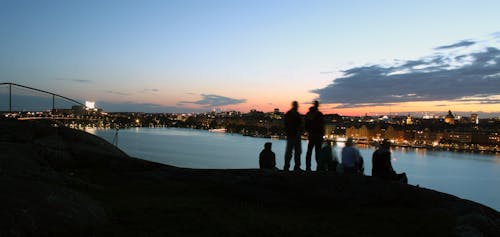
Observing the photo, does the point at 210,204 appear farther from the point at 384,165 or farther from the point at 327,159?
the point at 327,159

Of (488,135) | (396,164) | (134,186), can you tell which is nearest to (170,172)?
(134,186)

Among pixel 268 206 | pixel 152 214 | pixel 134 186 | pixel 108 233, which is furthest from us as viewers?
pixel 134 186

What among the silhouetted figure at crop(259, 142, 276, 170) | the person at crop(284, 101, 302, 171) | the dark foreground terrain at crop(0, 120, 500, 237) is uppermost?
the person at crop(284, 101, 302, 171)

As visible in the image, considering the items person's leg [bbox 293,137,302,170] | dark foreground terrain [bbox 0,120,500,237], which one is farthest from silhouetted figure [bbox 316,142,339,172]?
dark foreground terrain [bbox 0,120,500,237]

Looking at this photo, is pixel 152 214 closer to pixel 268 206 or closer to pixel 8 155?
pixel 268 206

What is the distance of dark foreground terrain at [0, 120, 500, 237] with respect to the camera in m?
4.67

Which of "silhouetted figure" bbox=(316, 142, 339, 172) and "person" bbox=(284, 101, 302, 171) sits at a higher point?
"person" bbox=(284, 101, 302, 171)

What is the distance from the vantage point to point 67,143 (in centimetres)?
1168

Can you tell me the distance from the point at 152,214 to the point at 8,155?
3.68 m

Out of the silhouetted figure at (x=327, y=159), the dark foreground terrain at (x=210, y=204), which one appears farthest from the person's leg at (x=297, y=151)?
the dark foreground terrain at (x=210, y=204)

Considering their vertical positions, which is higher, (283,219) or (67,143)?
(67,143)

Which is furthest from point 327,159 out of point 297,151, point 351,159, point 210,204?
point 210,204

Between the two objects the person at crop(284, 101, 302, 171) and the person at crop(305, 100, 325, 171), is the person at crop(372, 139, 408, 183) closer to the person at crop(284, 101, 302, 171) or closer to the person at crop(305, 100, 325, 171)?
the person at crop(305, 100, 325, 171)

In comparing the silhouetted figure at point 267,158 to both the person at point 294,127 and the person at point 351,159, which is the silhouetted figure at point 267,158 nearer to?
the person at point 294,127
